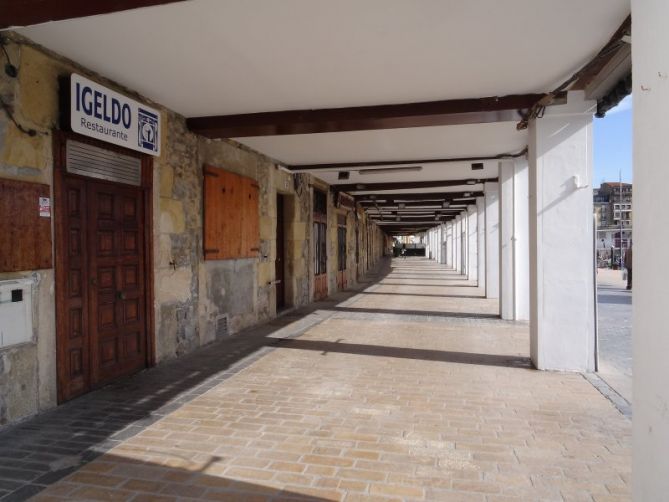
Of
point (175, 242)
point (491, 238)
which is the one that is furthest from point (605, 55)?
point (491, 238)

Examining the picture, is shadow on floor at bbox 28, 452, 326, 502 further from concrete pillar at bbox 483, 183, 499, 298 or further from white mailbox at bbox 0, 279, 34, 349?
concrete pillar at bbox 483, 183, 499, 298

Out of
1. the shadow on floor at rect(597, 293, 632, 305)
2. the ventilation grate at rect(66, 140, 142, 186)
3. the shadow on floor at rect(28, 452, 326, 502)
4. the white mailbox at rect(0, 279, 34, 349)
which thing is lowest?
the shadow on floor at rect(28, 452, 326, 502)

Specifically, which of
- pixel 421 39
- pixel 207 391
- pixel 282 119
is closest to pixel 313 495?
pixel 207 391

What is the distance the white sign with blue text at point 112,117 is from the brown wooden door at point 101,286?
448 mm

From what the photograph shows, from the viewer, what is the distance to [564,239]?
5.17 metres

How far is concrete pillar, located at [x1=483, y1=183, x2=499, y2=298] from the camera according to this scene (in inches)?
449

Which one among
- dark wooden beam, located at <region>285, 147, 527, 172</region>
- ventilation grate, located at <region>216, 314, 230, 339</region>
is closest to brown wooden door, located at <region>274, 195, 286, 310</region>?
dark wooden beam, located at <region>285, 147, 527, 172</region>

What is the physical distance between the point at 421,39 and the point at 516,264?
541 centimetres

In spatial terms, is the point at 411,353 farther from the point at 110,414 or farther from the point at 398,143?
the point at 110,414

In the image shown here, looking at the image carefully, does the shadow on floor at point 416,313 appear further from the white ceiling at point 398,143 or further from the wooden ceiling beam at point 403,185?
the wooden ceiling beam at point 403,185

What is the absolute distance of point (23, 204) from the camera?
12.0ft

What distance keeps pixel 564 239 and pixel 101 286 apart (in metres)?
4.70

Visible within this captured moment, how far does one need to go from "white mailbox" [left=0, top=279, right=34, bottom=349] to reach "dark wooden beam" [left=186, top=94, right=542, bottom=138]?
3.01 m

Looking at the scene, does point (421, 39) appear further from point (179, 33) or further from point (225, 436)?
point (225, 436)
